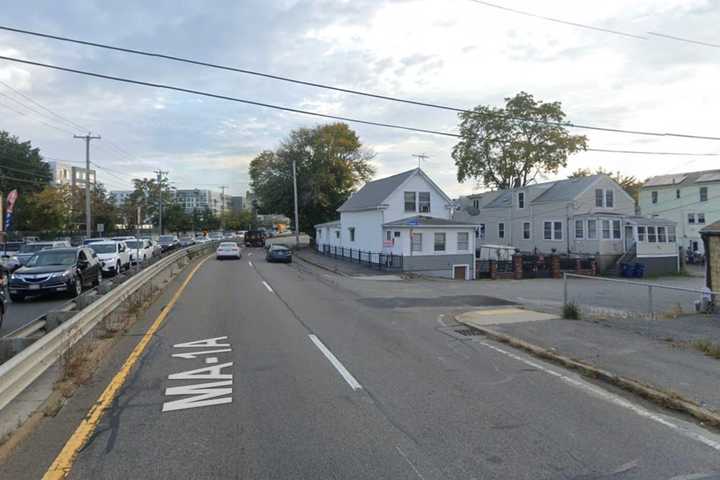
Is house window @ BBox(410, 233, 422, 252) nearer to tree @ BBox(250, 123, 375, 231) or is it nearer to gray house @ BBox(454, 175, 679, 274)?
gray house @ BBox(454, 175, 679, 274)

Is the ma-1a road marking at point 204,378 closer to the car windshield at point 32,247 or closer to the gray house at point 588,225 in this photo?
the car windshield at point 32,247

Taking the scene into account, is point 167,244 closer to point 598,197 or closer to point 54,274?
point 54,274

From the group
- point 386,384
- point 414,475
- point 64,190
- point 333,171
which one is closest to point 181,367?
point 386,384

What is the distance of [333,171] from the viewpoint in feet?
200

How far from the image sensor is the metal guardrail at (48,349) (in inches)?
211

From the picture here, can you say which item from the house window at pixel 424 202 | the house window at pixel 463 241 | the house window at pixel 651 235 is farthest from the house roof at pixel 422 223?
the house window at pixel 651 235

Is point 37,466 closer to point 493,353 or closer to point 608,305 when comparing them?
point 493,353

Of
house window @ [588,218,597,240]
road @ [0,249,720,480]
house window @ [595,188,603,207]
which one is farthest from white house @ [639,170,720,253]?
road @ [0,249,720,480]

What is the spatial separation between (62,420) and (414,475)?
3940 millimetres

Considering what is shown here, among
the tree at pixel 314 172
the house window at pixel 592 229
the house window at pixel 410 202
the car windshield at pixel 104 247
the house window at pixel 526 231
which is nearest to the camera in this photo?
the car windshield at pixel 104 247

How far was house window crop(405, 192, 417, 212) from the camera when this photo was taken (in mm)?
37875

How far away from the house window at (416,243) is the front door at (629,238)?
19.5m

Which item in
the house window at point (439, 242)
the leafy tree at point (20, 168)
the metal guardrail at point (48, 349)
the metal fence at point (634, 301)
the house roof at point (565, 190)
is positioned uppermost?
the leafy tree at point (20, 168)

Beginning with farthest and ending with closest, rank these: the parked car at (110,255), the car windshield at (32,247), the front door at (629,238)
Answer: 1. the front door at (629,238)
2. the car windshield at (32,247)
3. the parked car at (110,255)
